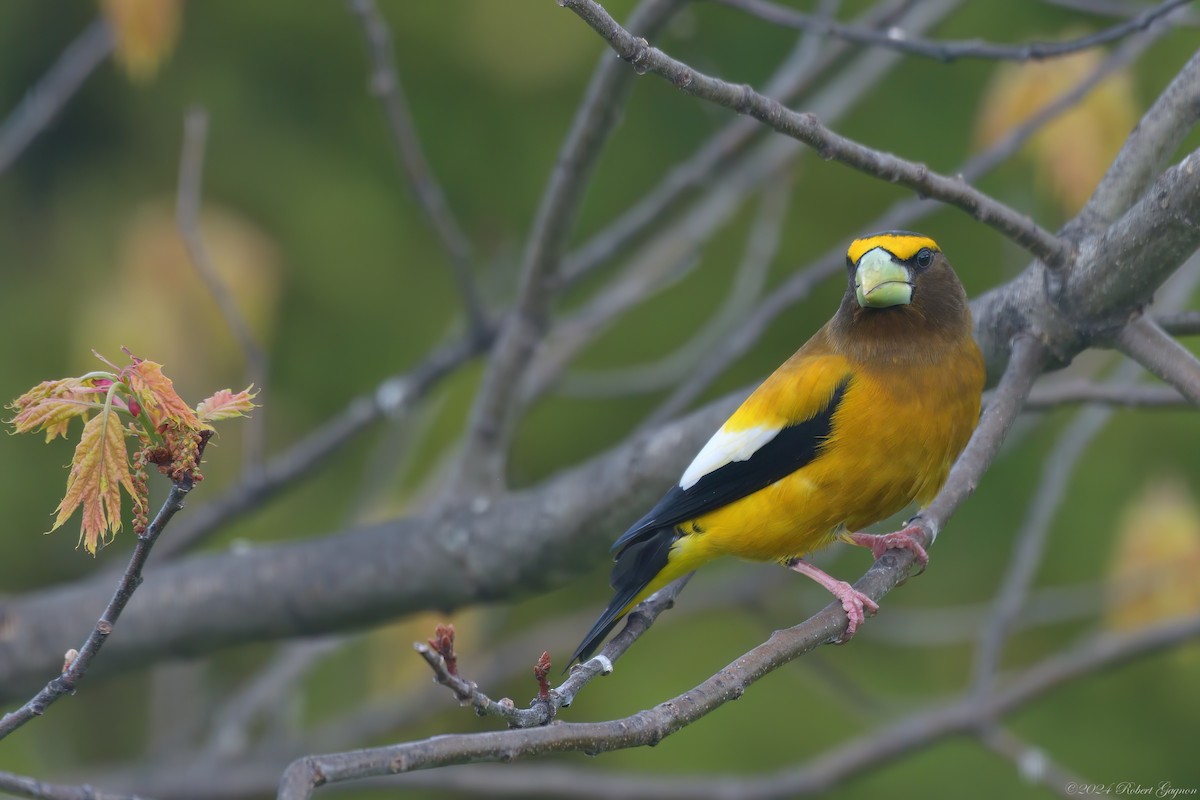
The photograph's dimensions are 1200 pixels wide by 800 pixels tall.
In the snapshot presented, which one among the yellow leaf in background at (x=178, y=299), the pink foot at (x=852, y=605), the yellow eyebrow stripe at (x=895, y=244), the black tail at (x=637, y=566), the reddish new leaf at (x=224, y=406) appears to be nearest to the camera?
the reddish new leaf at (x=224, y=406)

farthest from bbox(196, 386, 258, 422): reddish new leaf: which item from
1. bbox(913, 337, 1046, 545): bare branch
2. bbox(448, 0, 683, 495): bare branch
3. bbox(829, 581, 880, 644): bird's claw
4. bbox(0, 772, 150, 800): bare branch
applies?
bbox(448, 0, 683, 495): bare branch

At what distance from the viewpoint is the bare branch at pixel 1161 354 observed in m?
3.10

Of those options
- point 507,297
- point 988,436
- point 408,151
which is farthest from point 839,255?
point 507,297

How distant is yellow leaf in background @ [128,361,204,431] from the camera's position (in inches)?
81.5

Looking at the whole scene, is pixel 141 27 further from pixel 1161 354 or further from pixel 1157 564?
pixel 1157 564

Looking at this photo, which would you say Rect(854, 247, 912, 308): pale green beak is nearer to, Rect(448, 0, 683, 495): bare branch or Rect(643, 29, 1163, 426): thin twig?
Rect(643, 29, 1163, 426): thin twig

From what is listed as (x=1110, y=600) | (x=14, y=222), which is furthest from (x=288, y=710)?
(x=14, y=222)

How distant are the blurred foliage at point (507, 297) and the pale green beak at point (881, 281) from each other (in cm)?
320

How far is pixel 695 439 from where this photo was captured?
3.97 m

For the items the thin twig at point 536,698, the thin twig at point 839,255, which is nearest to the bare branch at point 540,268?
the thin twig at point 839,255

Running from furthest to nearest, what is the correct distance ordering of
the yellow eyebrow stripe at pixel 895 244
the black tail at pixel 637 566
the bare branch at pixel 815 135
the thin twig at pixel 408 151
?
1. the thin twig at pixel 408 151
2. the yellow eyebrow stripe at pixel 895 244
3. the black tail at pixel 637 566
4. the bare branch at pixel 815 135

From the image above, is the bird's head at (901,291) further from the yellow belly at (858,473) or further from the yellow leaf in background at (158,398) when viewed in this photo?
the yellow leaf in background at (158,398)

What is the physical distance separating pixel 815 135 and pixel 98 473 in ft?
4.92

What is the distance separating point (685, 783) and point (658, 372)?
1819 mm
